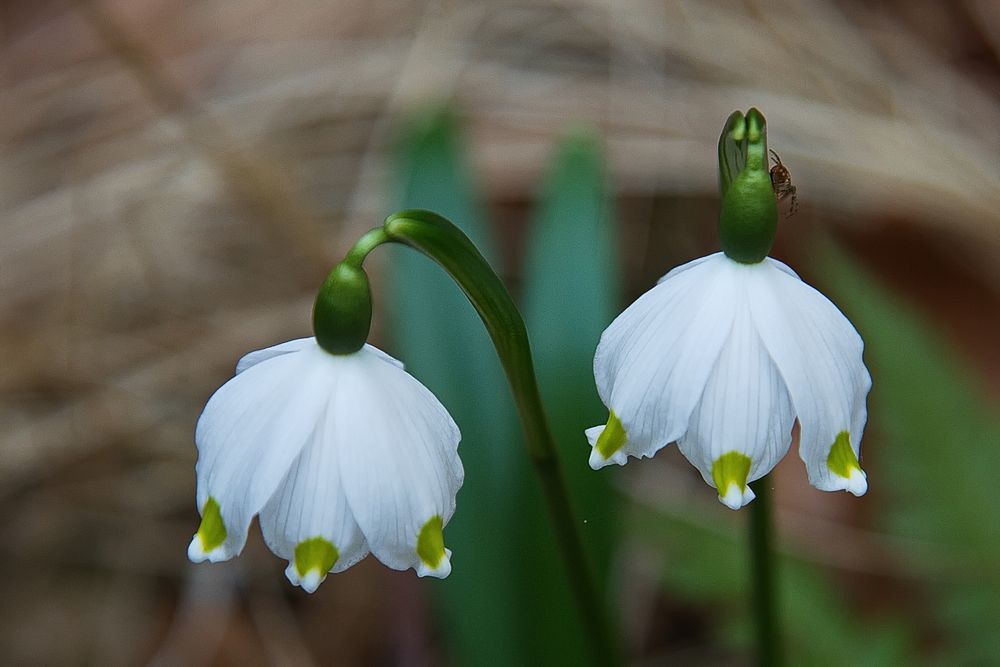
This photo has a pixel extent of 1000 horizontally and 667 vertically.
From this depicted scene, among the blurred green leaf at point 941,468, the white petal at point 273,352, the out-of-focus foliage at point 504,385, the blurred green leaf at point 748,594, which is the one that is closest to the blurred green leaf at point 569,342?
the out-of-focus foliage at point 504,385

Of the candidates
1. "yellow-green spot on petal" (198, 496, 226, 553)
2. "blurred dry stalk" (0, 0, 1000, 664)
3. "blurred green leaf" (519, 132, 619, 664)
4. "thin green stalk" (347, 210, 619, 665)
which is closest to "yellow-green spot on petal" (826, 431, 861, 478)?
"thin green stalk" (347, 210, 619, 665)

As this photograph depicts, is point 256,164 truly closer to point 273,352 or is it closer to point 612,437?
point 273,352

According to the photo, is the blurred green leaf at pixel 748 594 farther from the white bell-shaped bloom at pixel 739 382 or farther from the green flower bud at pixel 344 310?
the green flower bud at pixel 344 310

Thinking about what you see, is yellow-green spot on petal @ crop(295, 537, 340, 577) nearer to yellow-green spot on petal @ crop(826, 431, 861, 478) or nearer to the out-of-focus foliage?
yellow-green spot on petal @ crop(826, 431, 861, 478)

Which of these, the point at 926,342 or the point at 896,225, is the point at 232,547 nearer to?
the point at 926,342

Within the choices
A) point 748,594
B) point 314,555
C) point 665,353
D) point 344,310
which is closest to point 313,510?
point 314,555

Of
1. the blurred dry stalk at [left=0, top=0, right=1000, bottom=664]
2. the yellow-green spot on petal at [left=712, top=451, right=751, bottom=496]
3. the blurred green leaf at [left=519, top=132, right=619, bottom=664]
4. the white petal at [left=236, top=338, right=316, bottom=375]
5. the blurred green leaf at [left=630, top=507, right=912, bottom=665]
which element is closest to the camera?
the yellow-green spot on petal at [left=712, top=451, right=751, bottom=496]

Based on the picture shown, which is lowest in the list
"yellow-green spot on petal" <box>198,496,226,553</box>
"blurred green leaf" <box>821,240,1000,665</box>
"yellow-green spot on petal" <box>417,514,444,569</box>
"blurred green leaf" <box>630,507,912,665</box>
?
"blurred green leaf" <box>630,507,912,665</box>
